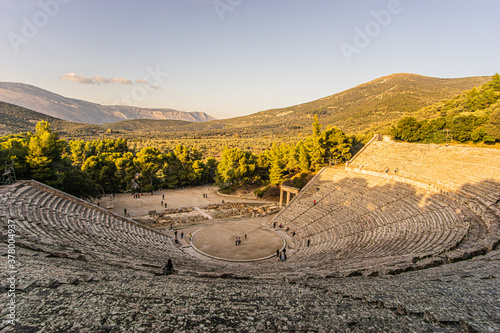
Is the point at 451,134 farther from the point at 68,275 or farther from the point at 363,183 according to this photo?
the point at 68,275

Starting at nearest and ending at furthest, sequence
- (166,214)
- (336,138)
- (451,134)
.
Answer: (166,214)
(451,134)
(336,138)

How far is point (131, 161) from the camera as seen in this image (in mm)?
38906

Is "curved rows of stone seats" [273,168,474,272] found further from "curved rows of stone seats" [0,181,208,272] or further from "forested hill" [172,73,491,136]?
"forested hill" [172,73,491,136]

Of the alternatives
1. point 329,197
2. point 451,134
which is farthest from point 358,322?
point 451,134

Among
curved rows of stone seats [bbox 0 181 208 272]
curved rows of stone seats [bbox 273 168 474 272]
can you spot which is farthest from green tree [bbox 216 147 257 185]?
curved rows of stone seats [bbox 0 181 208 272]

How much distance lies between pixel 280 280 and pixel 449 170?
773 inches

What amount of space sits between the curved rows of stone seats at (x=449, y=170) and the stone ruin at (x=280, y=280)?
0.13 metres

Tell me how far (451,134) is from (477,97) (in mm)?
18377

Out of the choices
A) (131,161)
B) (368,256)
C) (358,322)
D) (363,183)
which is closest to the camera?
(358,322)

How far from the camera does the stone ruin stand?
4.86 metres

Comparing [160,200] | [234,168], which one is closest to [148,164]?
[160,200]

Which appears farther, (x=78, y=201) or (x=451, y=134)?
(x=451, y=134)

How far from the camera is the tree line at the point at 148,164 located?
953 inches

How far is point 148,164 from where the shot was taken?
3966cm
